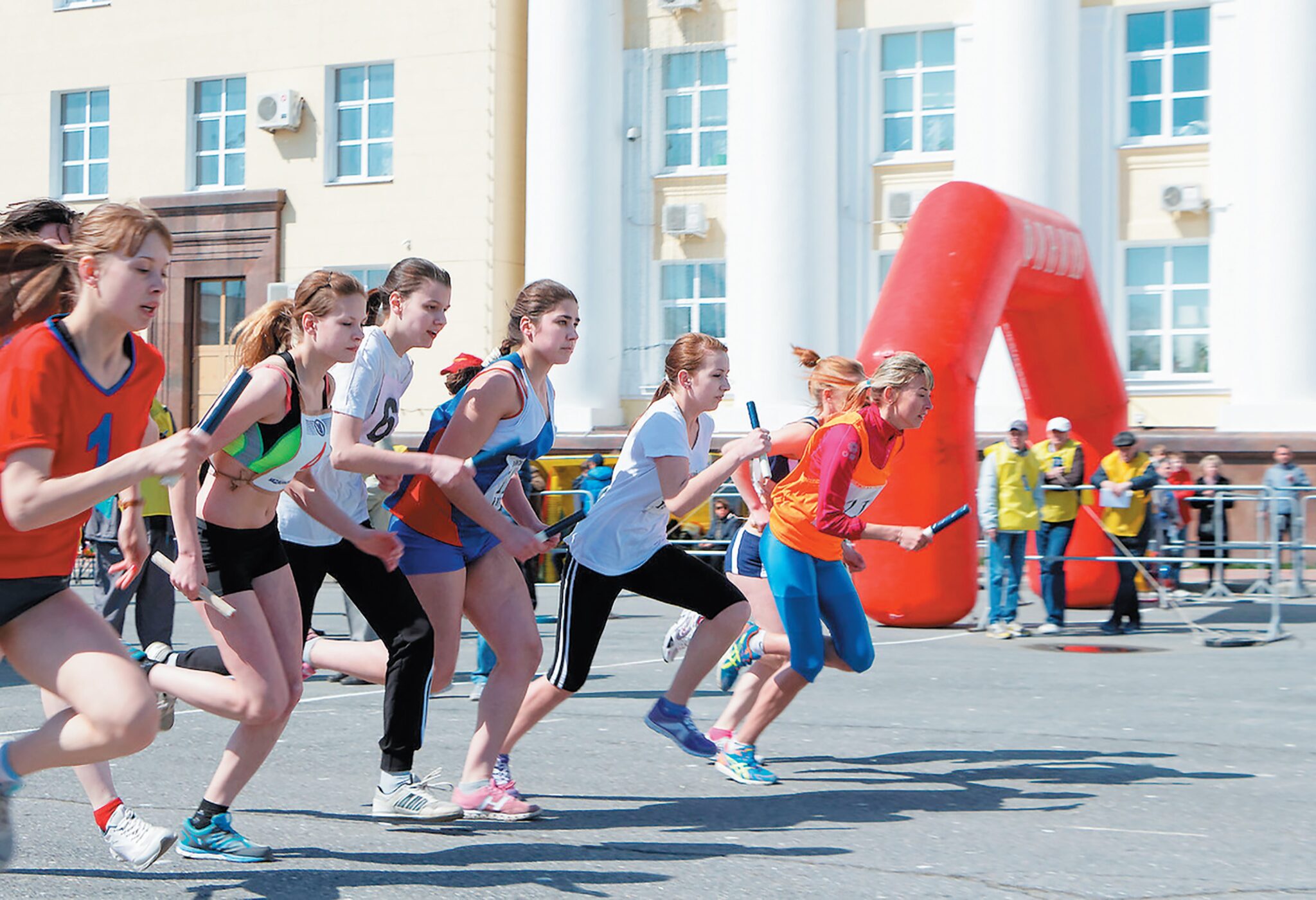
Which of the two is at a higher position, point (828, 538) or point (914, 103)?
point (914, 103)

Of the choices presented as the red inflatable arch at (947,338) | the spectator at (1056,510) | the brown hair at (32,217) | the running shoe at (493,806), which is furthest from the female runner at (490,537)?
the spectator at (1056,510)

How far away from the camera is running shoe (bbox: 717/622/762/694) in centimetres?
723

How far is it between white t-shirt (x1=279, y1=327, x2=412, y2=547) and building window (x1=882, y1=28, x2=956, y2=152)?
1933 centimetres

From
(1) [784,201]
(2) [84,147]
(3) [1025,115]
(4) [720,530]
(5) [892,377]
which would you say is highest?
(2) [84,147]

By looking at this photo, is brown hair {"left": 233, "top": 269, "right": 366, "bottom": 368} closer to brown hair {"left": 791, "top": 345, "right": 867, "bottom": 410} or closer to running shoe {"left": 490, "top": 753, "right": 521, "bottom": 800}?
running shoe {"left": 490, "top": 753, "right": 521, "bottom": 800}

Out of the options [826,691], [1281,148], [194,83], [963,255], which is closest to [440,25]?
[194,83]

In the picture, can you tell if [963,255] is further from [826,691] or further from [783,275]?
[783,275]

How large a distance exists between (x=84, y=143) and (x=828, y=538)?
26311mm

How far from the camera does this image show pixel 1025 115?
897 inches

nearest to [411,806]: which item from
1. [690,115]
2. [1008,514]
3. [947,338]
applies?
[947,338]

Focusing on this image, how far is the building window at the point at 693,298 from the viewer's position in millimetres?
25797

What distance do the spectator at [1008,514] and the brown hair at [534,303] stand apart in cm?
842

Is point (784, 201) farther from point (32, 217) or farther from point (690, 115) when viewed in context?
point (32, 217)

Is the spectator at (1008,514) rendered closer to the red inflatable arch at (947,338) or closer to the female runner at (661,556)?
the red inflatable arch at (947,338)
